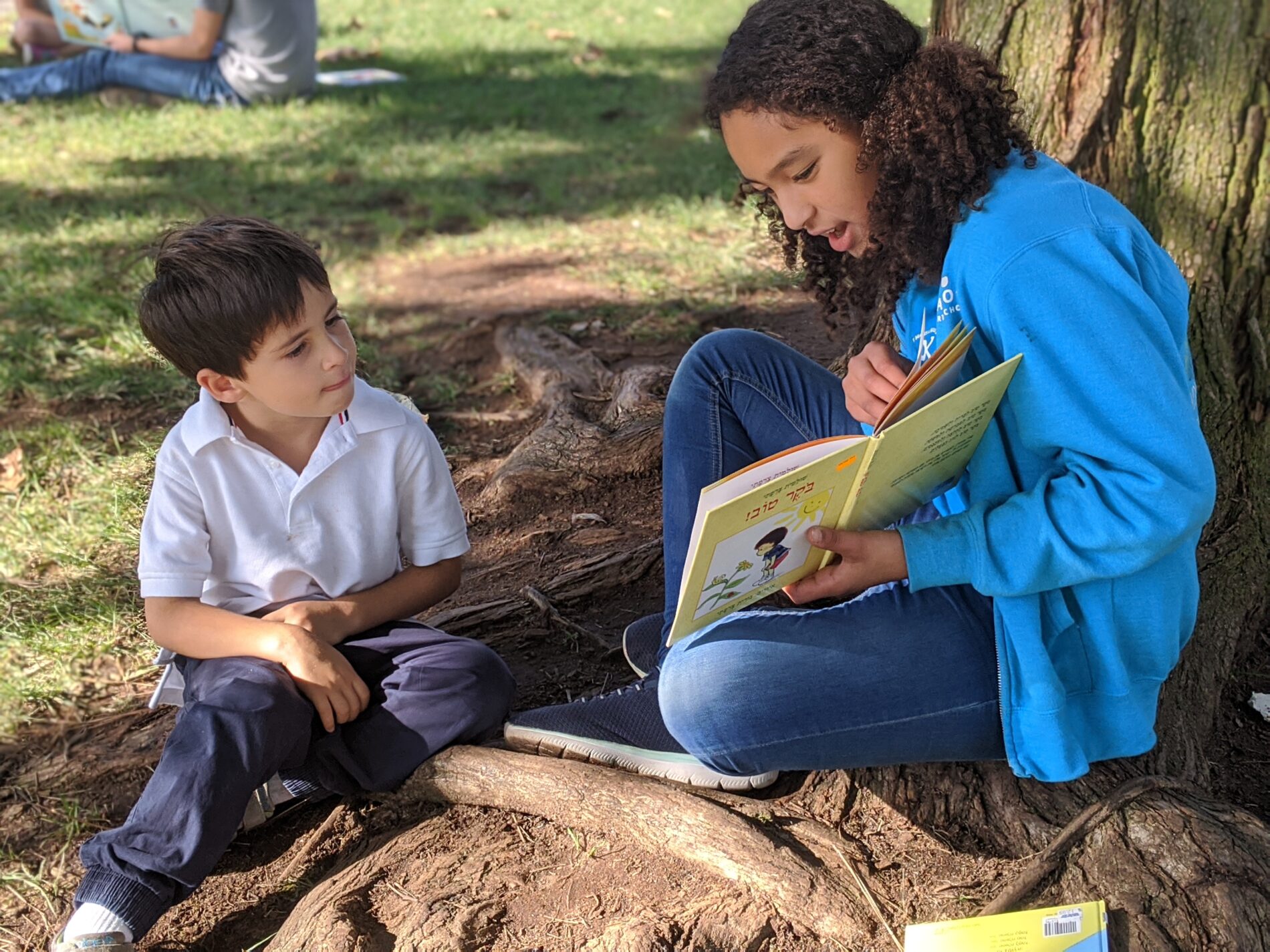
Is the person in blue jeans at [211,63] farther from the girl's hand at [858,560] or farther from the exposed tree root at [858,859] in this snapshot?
the girl's hand at [858,560]

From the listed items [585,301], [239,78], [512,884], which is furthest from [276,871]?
[239,78]

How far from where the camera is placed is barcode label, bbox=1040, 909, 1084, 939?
72.6 inches

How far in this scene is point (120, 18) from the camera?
24.8ft

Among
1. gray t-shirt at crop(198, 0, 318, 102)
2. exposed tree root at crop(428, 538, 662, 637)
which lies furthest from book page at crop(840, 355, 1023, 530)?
gray t-shirt at crop(198, 0, 318, 102)

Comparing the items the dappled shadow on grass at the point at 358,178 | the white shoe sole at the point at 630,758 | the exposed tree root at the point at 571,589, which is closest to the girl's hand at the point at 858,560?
the white shoe sole at the point at 630,758

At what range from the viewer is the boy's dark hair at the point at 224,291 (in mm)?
2211

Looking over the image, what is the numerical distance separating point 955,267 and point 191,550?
1524mm

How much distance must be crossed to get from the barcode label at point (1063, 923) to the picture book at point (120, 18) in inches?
291

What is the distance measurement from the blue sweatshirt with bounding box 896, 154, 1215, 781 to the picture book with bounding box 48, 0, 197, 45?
692 centimetres

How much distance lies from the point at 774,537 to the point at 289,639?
1004 millimetres

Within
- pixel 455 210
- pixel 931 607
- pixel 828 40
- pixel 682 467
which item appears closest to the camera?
pixel 828 40

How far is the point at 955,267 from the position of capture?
1848 millimetres

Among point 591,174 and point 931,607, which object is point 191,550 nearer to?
point 931,607

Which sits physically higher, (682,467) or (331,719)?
(682,467)
